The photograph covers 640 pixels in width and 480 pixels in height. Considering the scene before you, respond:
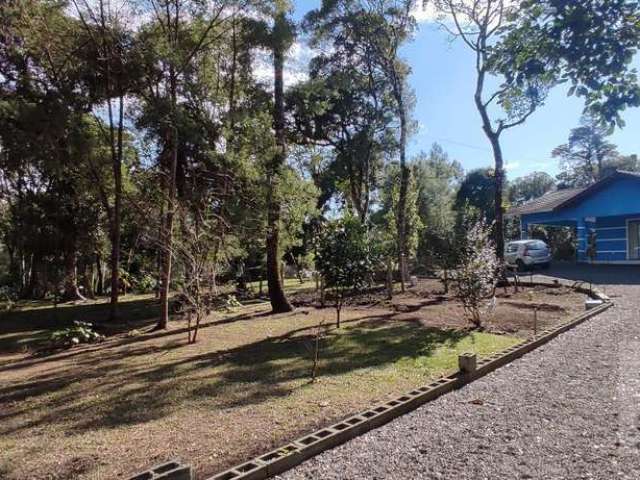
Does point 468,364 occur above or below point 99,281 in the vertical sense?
above

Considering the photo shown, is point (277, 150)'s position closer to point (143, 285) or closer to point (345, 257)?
point (345, 257)

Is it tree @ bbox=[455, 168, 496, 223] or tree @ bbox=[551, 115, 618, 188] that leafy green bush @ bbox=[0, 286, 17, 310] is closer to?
tree @ bbox=[455, 168, 496, 223]

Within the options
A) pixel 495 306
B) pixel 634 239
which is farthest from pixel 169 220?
pixel 634 239

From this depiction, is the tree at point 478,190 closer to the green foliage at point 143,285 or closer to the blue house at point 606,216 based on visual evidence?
the blue house at point 606,216

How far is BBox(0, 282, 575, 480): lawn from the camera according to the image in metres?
3.71

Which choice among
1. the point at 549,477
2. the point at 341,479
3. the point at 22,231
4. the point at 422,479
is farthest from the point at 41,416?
the point at 22,231

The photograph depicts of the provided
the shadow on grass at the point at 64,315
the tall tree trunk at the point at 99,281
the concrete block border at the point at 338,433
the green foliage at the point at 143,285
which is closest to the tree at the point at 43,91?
the shadow on grass at the point at 64,315

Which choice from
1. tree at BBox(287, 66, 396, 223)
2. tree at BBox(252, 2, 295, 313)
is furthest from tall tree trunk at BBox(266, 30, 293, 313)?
tree at BBox(287, 66, 396, 223)

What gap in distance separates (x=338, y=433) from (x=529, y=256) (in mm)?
20148

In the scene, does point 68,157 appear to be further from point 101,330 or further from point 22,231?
point 22,231

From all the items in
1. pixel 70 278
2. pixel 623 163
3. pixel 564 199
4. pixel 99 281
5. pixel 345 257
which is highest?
pixel 623 163

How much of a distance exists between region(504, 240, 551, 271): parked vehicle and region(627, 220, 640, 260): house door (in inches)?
165

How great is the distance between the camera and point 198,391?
5.43 m

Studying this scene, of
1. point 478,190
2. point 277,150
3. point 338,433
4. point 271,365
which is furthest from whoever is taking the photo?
point 478,190
